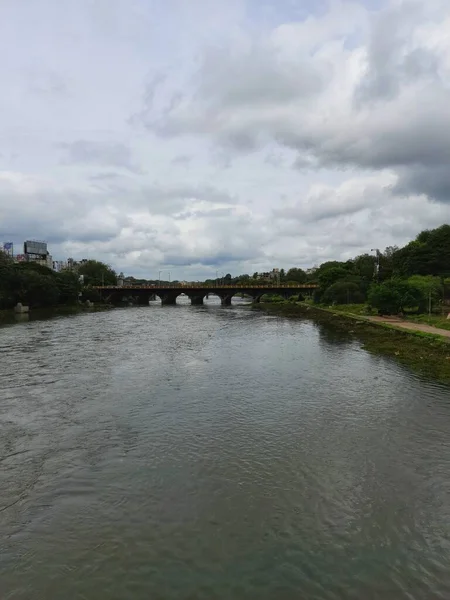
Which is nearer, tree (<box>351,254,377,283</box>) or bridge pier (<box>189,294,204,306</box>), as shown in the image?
tree (<box>351,254,377,283</box>)

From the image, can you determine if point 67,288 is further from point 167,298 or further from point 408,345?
point 408,345

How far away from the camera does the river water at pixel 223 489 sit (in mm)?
7793

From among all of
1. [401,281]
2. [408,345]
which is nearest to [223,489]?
→ [408,345]

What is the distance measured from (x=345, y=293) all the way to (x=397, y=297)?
29.6 m

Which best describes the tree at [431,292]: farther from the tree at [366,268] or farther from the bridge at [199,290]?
the bridge at [199,290]

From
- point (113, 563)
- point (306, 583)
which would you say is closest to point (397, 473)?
point (306, 583)

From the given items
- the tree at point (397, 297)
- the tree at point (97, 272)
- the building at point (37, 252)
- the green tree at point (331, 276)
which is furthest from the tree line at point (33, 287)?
the building at point (37, 252)

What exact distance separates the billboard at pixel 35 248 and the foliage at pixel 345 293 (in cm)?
13441

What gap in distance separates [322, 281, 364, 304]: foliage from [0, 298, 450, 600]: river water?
209 feet

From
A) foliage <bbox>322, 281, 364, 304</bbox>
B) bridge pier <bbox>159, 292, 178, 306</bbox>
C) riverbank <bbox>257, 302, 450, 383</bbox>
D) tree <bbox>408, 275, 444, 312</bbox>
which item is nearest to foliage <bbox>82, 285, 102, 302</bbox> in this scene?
bridge pier <bbox>159, 292, 178, 306</bbox>

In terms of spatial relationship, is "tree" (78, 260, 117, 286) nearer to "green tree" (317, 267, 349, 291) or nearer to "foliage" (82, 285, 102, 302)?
"foliage" (82, 285, 102, 302)

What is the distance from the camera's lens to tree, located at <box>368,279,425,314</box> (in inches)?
2203

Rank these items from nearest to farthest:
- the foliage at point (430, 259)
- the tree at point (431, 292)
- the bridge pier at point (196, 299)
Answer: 1. the tree at point (431, 292)
2. the foliage at point (430, 259)
3. the bridge pier at point (196, 299)

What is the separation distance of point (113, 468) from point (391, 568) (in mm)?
7319
